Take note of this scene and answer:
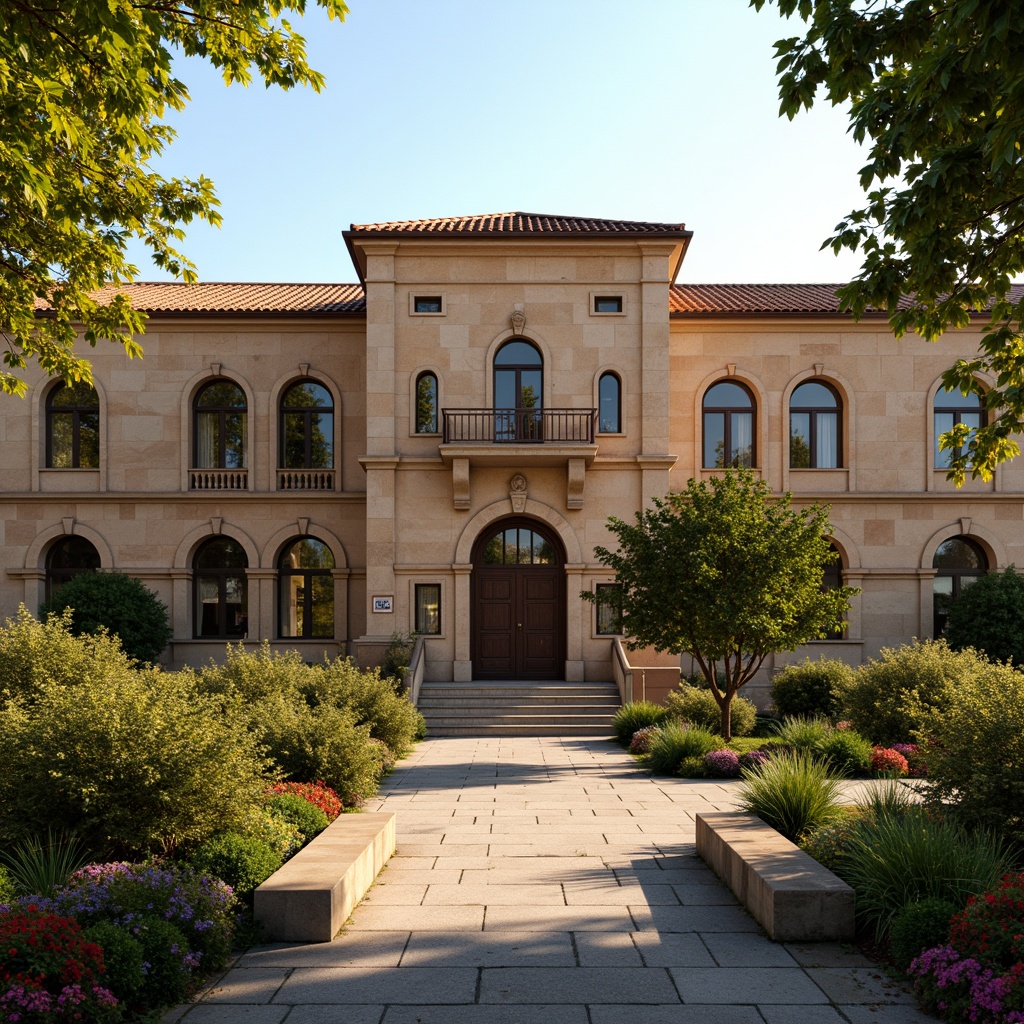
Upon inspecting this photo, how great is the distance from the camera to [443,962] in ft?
20.6

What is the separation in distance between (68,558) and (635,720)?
16.7 m

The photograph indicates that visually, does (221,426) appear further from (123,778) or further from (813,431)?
(123,778)

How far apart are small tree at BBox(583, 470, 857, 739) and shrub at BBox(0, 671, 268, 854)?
10163 mm

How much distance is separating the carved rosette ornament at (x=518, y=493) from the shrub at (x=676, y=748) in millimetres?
9457

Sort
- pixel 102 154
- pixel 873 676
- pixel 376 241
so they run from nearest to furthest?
pixel 102 154 → pixel 873 676 → pixel 376 241

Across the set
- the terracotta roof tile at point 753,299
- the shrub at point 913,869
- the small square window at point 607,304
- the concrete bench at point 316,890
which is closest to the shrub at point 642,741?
the concrete bench at point 316,890

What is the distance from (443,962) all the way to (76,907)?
2.33 meters

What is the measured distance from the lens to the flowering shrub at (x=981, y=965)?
5.05 meters

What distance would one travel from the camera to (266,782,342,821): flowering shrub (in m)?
9.62

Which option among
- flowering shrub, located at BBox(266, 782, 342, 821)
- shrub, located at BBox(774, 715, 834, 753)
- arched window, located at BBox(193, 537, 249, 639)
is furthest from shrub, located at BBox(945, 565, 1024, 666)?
arched window, located at BBox(193, 537, 249, 639)

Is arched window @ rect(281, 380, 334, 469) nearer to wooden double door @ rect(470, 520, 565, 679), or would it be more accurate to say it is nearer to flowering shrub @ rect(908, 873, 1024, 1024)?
wooden double door @ rect(470, 520, 565, 679)

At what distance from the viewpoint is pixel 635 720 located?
18266 millimetres

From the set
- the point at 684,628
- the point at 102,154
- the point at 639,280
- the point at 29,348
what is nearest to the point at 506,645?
the point at 684,628

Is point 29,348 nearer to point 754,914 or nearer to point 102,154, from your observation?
point 102,154
